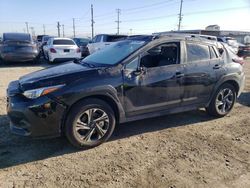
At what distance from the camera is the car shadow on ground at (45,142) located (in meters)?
3.51

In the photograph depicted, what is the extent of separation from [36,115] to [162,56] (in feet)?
8.00

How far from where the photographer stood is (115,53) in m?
4.40

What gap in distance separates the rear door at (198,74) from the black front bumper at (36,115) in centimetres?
240

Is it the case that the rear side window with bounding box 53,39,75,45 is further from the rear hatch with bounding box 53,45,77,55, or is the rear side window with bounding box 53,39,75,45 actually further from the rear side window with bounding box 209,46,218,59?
the rear side window with bounding box 209,46,218,59

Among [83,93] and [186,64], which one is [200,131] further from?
[83,93]

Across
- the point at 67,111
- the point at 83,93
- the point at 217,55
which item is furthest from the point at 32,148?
the point at 217,55

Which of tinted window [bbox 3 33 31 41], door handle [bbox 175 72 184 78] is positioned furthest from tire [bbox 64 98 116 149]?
tinted window [bbox 3 33 31 41]

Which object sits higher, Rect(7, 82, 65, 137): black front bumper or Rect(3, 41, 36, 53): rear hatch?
Rect(3, 41, 36, 53): rear hatch

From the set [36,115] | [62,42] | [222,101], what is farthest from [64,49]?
[36,115]

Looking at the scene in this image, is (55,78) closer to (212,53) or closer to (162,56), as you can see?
(162,56)

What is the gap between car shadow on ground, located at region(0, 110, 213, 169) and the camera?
351 cm

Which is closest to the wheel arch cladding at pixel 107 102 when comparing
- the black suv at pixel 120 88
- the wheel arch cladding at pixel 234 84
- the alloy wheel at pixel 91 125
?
the black suv at pixel 120 88

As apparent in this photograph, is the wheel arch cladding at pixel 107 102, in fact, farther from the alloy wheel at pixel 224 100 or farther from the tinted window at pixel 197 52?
the alloy wheel at pixel 224 100

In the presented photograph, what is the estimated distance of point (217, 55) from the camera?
16.5 feet
